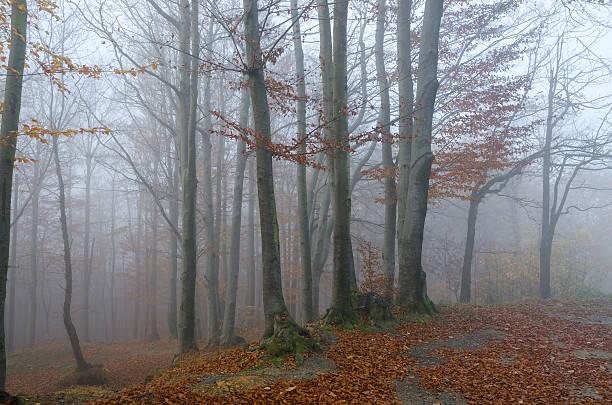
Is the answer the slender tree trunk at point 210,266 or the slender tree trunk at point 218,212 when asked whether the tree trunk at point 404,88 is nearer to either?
the slender tree trunk at point 210,266

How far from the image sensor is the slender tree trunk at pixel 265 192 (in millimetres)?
5180

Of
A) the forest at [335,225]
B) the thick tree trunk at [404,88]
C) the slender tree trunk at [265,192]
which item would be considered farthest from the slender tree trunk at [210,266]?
the thick tree trunk at [404,88]

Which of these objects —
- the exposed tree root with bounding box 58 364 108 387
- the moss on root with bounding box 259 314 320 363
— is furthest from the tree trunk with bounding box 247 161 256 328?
the moss on root with bounding box 259 314 320 363

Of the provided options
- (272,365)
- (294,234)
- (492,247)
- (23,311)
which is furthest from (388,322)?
(23,311)

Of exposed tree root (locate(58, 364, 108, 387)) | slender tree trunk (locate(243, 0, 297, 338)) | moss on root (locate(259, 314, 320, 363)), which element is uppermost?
slender tree trunk (locate(243, 0, 297, 338))

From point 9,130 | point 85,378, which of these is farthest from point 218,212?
point 9,130

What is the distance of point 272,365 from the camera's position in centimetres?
454

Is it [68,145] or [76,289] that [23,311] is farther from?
[68,145]

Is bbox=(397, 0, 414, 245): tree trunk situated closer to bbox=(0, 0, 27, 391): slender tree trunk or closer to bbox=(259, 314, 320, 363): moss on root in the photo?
bbox=(259, 314, 320, 363): moss on root

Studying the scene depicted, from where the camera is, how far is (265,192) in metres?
5.30

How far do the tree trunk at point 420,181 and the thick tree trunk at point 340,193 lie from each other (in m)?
1.76

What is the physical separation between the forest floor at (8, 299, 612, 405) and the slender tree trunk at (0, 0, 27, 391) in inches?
79.4

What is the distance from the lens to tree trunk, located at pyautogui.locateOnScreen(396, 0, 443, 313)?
765cm

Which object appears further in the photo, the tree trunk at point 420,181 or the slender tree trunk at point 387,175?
the slender tree trunk at point 387,175
